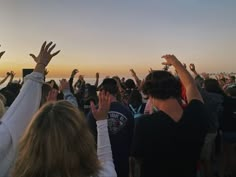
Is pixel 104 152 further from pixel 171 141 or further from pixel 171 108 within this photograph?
pixel 171 108

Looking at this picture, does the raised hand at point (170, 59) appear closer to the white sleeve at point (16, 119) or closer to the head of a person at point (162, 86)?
the head of a person at point (162, 86)

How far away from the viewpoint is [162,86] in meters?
3.55

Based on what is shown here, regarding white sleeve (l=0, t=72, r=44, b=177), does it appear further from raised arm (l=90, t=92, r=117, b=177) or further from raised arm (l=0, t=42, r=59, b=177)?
raised arm (l=90, t=92, r=117, b=177)

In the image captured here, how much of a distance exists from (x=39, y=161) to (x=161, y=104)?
1.57 metres

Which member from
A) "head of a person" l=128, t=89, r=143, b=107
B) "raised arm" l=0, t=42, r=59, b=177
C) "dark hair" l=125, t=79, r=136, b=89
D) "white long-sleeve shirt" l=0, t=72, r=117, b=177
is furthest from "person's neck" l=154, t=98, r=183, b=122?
"dark hair" l=125, t=79, r=136, b=89

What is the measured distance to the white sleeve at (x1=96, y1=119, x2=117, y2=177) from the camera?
251 cm

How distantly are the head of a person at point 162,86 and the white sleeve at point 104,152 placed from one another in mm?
884

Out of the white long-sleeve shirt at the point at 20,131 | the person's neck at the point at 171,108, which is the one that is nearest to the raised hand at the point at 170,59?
the person's neck at the point at 171,108

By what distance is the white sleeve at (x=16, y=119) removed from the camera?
275cm

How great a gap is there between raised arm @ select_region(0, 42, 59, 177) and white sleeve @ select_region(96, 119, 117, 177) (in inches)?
20.9

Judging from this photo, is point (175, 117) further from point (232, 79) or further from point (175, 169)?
point (232, 79)

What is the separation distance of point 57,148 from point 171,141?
141 cm

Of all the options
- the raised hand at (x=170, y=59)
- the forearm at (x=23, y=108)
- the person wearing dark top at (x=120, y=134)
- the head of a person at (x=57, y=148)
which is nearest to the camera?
the head of a person at (x=57, y=148)

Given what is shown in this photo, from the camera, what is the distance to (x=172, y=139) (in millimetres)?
3400
